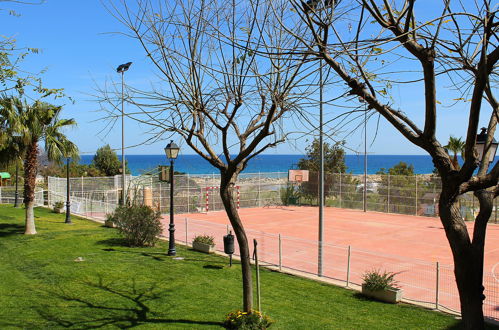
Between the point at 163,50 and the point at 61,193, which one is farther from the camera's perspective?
the point at 61,193

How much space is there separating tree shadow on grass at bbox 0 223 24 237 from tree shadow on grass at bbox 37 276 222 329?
9.44 m

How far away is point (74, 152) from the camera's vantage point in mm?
21312

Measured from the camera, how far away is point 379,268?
1328cm

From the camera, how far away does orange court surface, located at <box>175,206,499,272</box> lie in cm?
1770

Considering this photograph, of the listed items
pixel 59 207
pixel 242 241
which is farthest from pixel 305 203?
pixel 242 241

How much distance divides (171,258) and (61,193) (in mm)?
17192

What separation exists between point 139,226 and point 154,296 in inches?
269

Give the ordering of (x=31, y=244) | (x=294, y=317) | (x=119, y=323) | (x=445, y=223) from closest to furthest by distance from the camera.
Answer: (x=445, y=223) → (x=119, y=323) → (x=294, y=317) → (x=31, y=244)

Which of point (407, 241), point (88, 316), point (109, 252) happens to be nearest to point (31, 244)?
point (109, 252)

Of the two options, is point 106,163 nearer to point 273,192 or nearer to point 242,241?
point 273,192

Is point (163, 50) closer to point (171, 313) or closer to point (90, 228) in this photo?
point (171, 313)

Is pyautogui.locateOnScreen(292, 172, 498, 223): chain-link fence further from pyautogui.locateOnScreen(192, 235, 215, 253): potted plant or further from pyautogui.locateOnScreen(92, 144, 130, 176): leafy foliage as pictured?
pyautogui.locateOnScreen(92, 144, 130, 176): leafy foliage

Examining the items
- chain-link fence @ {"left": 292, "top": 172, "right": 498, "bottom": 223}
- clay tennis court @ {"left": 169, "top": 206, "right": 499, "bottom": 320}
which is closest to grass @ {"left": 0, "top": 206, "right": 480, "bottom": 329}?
clay tennis court @ {"left": 169, "top": 206, "right": 499, "bottom": 320}

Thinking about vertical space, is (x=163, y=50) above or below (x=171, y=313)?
above
